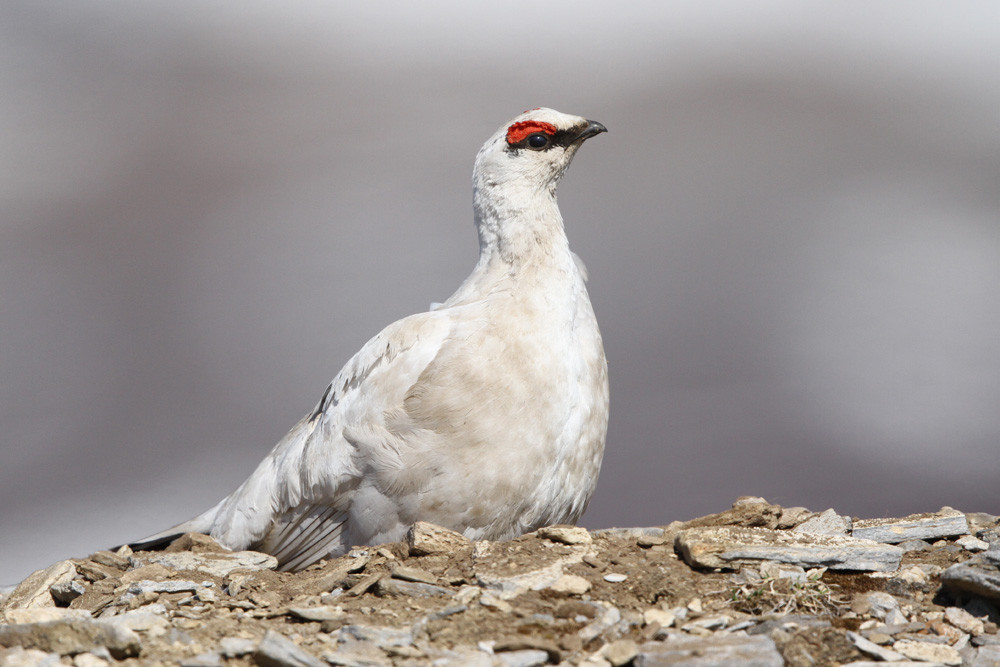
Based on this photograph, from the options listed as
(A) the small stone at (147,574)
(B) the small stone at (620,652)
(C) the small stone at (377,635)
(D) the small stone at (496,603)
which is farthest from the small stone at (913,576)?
(A) the small stone at (147,574)

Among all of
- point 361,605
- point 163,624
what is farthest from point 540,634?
point 163,624

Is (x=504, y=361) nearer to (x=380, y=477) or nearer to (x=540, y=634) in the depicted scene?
(x=380, y=477)

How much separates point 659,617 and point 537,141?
3.49 metres

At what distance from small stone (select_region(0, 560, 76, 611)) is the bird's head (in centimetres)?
362

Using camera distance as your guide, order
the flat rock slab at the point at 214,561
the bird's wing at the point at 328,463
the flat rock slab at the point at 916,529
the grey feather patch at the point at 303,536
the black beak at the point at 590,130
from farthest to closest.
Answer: the black beak at the point at 590,130, the grey feather patch at the point at 303,536, the bird's wing at the point at 328,463, the flat rock slab at the point at 214,561, the flat rock slab at the point at 916,529

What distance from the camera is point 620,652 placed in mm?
3752

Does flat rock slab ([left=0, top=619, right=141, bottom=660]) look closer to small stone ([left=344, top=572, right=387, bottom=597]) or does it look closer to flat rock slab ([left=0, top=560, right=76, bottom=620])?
small stone ([left=344, top=572, right=387, bottom=597])

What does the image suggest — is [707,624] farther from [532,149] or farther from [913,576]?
[532,149]

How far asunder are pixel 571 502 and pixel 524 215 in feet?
6.27

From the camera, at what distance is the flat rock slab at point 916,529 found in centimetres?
558

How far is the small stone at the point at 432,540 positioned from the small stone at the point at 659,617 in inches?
54.5

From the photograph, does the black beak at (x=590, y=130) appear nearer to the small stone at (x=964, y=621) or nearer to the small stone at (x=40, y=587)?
the small stone at (x=964, y=621)

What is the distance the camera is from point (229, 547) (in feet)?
22.1

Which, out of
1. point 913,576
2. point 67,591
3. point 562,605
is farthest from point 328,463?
point 913,576
